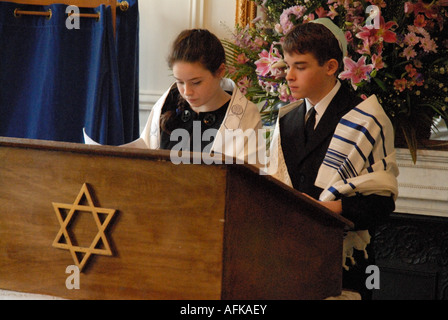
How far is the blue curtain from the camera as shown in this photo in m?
3.49

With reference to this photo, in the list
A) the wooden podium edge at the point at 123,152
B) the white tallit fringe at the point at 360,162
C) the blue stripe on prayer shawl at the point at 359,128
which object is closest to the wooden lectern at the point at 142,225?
the wooden podium edge at the point at 123,152

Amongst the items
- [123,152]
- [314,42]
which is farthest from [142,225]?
[314,42]

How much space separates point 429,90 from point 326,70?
3.19 feet

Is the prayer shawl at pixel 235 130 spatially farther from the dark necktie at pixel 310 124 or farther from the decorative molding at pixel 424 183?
the decorative molding at pixel 424 183

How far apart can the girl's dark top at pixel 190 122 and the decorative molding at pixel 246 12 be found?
50.8 inches

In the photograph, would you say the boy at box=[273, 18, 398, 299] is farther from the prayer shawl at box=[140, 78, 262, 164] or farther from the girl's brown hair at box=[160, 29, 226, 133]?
the girl's brown hair at box=[160, 29, 226, 133]

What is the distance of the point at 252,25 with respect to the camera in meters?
3.40

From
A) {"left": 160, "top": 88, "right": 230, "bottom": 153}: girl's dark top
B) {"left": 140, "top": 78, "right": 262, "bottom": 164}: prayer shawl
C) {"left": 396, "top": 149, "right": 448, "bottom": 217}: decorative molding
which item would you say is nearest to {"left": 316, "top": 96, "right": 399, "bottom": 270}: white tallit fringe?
{"left": 140, "top": 78, "right": 262, "bottom": 164}: prayer shawl

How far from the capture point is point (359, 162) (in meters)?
2.10

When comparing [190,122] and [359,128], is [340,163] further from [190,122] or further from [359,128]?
[190,122]

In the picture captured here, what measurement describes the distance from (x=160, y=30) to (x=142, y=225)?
253 centimetres

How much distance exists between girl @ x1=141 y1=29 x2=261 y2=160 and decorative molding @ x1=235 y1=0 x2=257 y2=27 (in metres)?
1.25

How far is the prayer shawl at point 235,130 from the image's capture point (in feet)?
6.95

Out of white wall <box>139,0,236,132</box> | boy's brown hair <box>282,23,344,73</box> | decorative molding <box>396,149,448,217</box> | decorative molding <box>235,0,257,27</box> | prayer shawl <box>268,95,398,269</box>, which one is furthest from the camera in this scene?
white wall <box>139,0,236,132</box>
